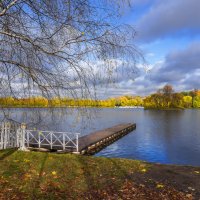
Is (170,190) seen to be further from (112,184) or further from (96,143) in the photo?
(96,143)

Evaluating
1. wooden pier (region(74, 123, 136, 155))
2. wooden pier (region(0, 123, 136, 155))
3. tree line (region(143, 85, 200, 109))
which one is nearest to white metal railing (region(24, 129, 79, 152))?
wooden pier (region(0, 123, 136, 155))

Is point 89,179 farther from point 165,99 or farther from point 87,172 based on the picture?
point 165,99

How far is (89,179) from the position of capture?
8.74 meters

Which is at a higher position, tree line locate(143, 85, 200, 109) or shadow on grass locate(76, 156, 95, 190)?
tree line locate(143, 85, 200, 109)

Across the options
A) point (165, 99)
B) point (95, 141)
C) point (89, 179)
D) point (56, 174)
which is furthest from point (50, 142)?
point (165, 99)

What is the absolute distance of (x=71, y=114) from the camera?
520 cm

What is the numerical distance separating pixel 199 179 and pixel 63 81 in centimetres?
667

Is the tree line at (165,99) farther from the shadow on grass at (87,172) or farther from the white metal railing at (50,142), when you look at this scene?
the shadow on grass at (87,172)

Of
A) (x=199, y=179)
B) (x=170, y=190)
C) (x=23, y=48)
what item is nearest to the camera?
(x=23, y=48)

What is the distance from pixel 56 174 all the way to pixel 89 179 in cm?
115

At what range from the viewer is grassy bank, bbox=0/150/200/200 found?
7.44 m

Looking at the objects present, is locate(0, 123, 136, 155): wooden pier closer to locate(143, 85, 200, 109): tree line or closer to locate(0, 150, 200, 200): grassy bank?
locate(0, 150, 200, 200): grassy bank

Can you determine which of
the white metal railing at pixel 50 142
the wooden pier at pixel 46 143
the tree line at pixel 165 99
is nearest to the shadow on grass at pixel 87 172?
the wooden pier at pixel 46 143

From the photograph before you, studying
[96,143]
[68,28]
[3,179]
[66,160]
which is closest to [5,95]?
[68,28]
